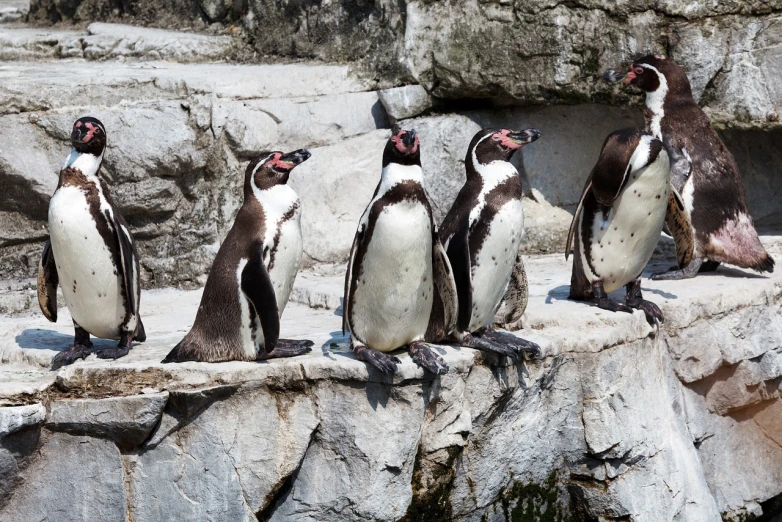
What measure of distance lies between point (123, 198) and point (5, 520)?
2467 mm

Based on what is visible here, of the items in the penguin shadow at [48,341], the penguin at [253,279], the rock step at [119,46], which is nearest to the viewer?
the penguin at [253,279]

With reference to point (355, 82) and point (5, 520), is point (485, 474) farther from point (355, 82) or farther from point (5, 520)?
point (355, 82)

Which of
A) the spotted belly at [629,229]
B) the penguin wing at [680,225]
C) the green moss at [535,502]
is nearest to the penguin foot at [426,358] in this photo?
the green moss at [535,502]

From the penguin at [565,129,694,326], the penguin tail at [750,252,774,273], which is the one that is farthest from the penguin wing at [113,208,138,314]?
the penguin tail at [750,252,774,273]

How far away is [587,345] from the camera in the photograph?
4660mm

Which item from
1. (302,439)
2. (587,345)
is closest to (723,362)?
(587,345)

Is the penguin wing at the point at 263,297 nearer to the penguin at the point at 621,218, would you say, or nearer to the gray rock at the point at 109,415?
the gray rock at the point at 109,415

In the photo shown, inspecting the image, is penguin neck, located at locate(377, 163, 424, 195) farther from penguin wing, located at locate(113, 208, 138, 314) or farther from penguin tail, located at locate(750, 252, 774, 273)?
penguin tail, located at locate(750, 252, 774, 273)

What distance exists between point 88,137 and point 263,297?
99cm

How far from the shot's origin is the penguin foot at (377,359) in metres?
3.97

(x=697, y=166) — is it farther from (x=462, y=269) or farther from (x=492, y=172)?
(x=462, y=269)

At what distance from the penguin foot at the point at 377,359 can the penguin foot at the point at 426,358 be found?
0.07m

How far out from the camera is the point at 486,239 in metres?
4.36

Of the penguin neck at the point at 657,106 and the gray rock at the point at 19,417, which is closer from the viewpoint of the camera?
the gray rock at the point at 19,417
